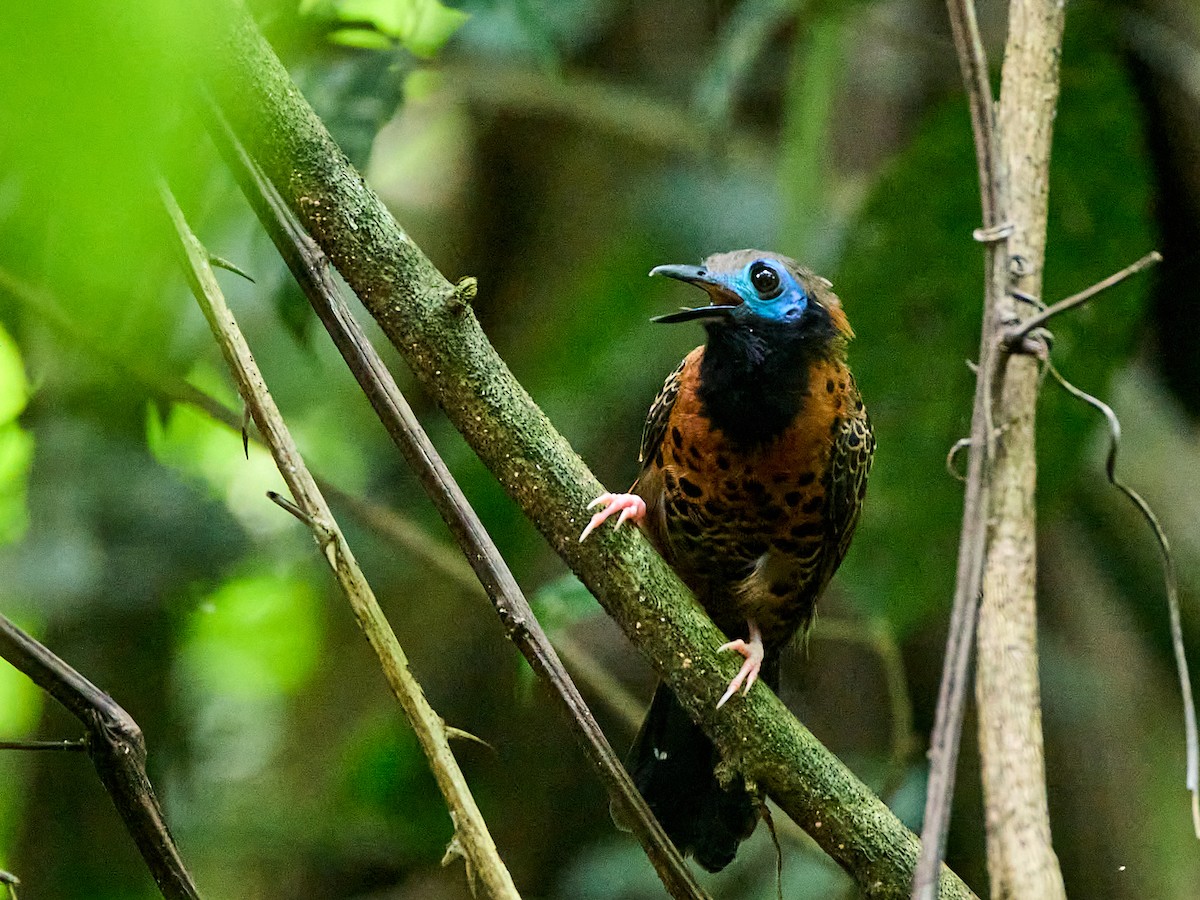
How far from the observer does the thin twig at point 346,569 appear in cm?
158

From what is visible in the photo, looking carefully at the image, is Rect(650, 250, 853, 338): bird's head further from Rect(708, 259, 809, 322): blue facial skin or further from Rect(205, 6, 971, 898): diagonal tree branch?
Rect(205, 6, 971, 898): diagonal tree branch

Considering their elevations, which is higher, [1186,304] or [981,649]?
[1186,304]

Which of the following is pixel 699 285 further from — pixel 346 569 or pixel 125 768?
pixel 125 768

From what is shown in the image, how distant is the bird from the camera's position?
2793 mm

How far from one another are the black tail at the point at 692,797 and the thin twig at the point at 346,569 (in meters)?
1.25

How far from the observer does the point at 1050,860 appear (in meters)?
1.60

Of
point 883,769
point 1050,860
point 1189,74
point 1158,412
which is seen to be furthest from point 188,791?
point 1189,74

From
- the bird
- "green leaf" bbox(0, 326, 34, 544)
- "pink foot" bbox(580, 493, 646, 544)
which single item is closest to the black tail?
the bird

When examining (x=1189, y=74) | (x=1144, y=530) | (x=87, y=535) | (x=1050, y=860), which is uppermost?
(x=1189, y=74)

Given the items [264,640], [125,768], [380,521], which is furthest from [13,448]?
[125,768]

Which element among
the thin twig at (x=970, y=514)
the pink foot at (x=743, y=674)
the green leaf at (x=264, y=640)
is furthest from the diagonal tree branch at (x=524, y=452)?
the green leaf at (x=264, y=640)

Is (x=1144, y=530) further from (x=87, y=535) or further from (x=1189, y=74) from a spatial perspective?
(x=87, y=535)

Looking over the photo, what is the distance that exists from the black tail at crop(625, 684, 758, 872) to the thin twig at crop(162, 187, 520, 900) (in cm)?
125

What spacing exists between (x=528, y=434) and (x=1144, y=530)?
9.77 ft
